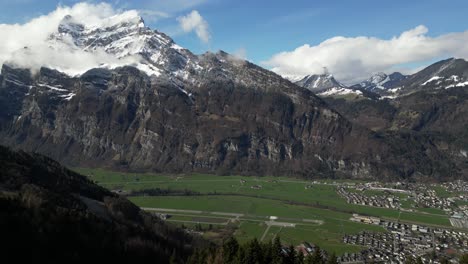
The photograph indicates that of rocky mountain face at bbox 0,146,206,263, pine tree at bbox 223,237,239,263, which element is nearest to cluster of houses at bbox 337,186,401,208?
rocky mountain face at bbox 0,146,206,263

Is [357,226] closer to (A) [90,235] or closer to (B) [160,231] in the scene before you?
(B) [160,231]

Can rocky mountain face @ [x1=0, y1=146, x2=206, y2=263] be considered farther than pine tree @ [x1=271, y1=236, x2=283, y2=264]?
Yes

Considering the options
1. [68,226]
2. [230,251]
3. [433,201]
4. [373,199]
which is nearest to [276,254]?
[230,251]

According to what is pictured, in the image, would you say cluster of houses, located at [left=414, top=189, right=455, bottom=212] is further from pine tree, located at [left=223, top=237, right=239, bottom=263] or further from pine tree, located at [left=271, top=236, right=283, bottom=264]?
pine tree, located at [left=271, top=236, right=283, bottom=264]

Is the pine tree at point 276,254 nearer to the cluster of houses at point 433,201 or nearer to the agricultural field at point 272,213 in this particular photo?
the agricultural field at point 272,213

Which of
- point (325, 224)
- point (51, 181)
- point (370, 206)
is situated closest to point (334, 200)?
point (370, 206)
